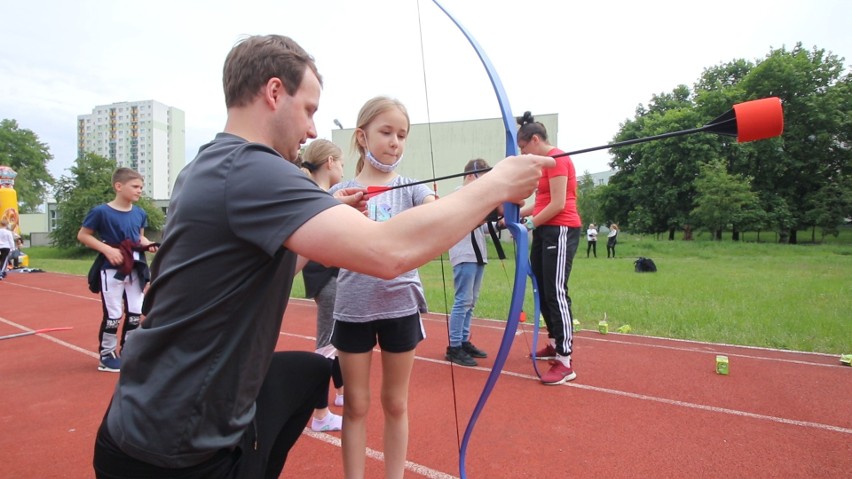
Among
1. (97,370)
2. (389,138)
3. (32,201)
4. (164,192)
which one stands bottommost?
(97,370)

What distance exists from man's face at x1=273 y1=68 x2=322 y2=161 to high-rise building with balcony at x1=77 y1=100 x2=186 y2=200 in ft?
336

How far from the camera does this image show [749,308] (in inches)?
290

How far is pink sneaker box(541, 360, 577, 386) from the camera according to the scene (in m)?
3.98

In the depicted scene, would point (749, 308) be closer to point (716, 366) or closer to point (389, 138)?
point (716, 366)

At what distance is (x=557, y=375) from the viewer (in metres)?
4.01

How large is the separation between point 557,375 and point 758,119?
2.96 metres

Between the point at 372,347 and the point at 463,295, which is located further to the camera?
the point at 463,295

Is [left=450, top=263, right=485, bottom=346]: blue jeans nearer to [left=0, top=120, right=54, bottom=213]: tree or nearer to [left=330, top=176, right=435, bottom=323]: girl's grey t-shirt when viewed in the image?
[left=330, top=176, right=435, bottom=323]: girl's grey t-shirt

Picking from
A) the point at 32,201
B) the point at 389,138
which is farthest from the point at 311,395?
the point at 32,201

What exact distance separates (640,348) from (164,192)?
11041 centimetres

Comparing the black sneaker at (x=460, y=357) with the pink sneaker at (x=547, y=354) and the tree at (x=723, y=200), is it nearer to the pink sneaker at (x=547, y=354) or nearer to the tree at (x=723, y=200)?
the pink sneaker at (x=547, y=354)

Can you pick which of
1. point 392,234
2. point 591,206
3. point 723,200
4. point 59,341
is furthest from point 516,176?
point 591,206

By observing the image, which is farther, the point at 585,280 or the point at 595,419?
the point at 585,280

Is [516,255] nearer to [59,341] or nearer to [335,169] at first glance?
[335,169]
